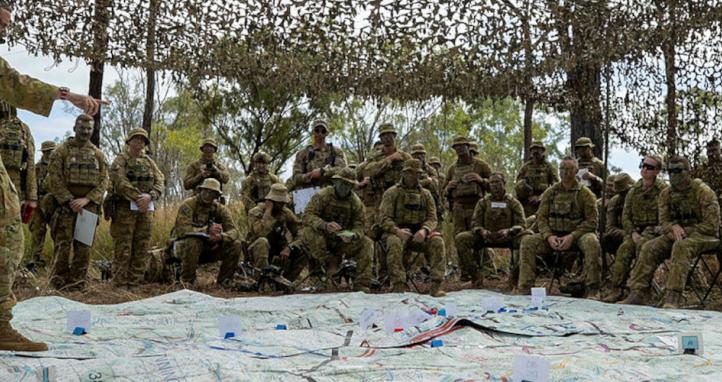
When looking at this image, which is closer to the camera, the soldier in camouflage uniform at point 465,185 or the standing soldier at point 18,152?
the standing soldier at point 18,152

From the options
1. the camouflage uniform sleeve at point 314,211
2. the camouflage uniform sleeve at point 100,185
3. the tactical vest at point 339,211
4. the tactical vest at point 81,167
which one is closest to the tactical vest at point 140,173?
the camouflage uniform sleeve at point 100,185

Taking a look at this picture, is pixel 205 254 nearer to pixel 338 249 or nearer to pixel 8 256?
pixel 338 249

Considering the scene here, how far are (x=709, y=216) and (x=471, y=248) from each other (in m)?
2.34

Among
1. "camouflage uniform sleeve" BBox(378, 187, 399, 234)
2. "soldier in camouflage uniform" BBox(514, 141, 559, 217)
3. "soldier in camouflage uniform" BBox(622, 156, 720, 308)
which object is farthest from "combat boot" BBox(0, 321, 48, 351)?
"soldier in camouflage uniform" BBox(514, 141, 559, 217)

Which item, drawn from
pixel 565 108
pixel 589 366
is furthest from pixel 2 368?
pixel 565 108

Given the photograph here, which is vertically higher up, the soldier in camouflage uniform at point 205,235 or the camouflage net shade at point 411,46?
the camouflage net shade at point 411,46

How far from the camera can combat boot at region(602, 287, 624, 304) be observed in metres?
6.72

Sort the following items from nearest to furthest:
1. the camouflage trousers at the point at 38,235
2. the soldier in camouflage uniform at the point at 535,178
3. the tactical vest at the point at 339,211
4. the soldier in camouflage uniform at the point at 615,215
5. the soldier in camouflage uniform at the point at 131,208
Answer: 1. the soldier in camouflage uniform at the point at 615,215
2. the soldier in camouflage uniform at the point at 131,208
3. the tactical vest at the point at 339,211
4. the camouflage trousers at the point at 38,235
5. the soldier in camouflage uniform at the point at 535,178

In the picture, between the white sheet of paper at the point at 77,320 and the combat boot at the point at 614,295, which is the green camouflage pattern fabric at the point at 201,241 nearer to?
the white sheet of paper at the point at 77,320

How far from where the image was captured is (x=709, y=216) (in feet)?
20.6

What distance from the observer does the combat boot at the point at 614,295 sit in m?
6.72

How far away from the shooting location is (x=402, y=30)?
6.63m

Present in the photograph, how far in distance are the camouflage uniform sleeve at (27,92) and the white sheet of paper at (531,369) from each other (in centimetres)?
238

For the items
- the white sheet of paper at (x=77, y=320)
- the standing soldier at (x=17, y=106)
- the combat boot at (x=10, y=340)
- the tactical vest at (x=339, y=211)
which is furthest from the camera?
the tactical vest at (x=339, y=211)
